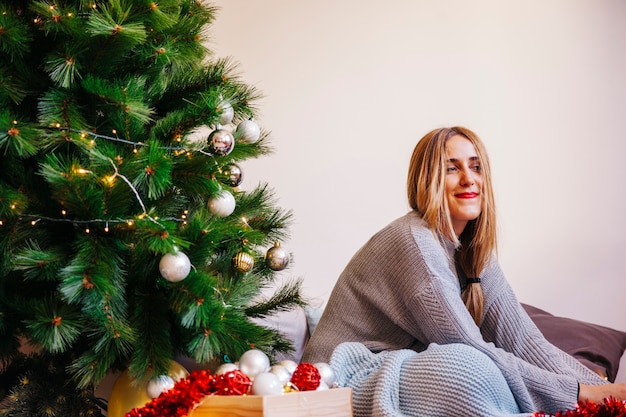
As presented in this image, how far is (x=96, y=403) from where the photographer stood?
4.76ft

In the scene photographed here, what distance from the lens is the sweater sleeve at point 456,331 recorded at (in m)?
1.56

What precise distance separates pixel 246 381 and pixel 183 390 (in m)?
0.10

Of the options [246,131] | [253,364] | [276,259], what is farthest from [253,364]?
[246,131]

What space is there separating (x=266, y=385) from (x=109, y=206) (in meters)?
0.41

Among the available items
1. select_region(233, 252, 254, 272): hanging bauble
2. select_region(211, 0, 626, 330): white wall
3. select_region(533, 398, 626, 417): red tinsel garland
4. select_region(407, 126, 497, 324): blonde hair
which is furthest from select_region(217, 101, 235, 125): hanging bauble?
select_region(211, 0, 626, 330): white wall

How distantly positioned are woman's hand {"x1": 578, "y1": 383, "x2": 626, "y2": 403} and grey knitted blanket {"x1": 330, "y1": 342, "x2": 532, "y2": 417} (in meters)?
0.18

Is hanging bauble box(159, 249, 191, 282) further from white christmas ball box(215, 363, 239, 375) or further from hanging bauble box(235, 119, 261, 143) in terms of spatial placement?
hanging bauble box(235, 119, 261, 143)

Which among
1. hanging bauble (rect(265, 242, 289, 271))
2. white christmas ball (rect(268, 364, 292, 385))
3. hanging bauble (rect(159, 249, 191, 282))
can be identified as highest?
hanging bauble (rect(159, 249, 191, 282))

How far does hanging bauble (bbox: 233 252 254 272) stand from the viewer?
4.80 feet

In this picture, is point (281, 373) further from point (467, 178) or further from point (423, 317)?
point (467, 178)

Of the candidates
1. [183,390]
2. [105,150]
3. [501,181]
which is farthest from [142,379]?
[501,181]

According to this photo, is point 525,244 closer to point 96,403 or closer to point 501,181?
point 501,181

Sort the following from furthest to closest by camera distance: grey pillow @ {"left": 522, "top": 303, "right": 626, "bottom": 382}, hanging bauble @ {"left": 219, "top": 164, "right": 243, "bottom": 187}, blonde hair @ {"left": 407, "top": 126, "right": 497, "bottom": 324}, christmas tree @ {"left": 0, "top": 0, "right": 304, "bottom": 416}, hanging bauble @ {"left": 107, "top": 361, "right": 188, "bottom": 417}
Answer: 1. grey pillow @ {"left": 522, "top": 303, "right": 626, "bottom": 382}
2. blonde hair @ {"left": 407, "top": 126, "right": 497, "bottom": 324}
3. hanging bauble @ {"left": 219, "top": 164, "right": 243, "bottom": 187}
4. hanging bauble @ {"left": 107, "top": 361, "right": 188, "bottom": 417}
5. christmas tree @ {"left": 0, "top": 0, "right": 304, "bottom": 416}

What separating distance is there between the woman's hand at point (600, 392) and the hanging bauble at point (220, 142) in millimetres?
934
